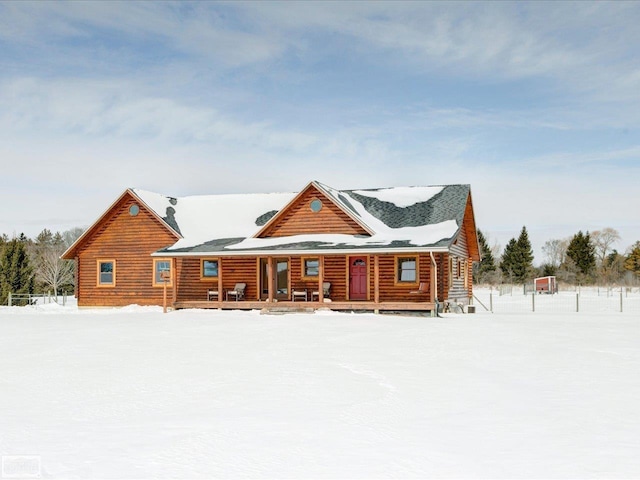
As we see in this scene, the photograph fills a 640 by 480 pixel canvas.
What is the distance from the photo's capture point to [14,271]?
44625mm

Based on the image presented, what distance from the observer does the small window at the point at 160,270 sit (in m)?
34.3

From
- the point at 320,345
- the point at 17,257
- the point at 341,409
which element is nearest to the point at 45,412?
the point at 341,409

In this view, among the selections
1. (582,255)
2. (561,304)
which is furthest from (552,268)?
(561,304)

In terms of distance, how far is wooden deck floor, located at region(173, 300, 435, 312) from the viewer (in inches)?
1113

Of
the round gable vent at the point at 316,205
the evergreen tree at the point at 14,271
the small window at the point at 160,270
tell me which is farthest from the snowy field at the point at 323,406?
the evergreen tree at the point at 14,271

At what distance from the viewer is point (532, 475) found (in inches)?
262

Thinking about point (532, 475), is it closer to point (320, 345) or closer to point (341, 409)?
point (341, 409)

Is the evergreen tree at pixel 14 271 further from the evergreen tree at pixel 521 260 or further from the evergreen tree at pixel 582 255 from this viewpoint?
the evergreen tree at pixel 582 255

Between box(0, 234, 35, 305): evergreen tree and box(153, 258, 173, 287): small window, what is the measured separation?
47.8ft

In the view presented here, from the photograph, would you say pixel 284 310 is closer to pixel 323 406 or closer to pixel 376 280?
pixel 376 280

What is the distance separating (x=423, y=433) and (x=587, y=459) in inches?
74.0

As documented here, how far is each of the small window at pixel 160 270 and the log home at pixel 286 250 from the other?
0.18ft

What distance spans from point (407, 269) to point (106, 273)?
52.9 ft

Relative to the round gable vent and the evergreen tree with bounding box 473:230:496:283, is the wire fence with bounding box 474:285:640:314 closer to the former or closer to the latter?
the round gable vent
